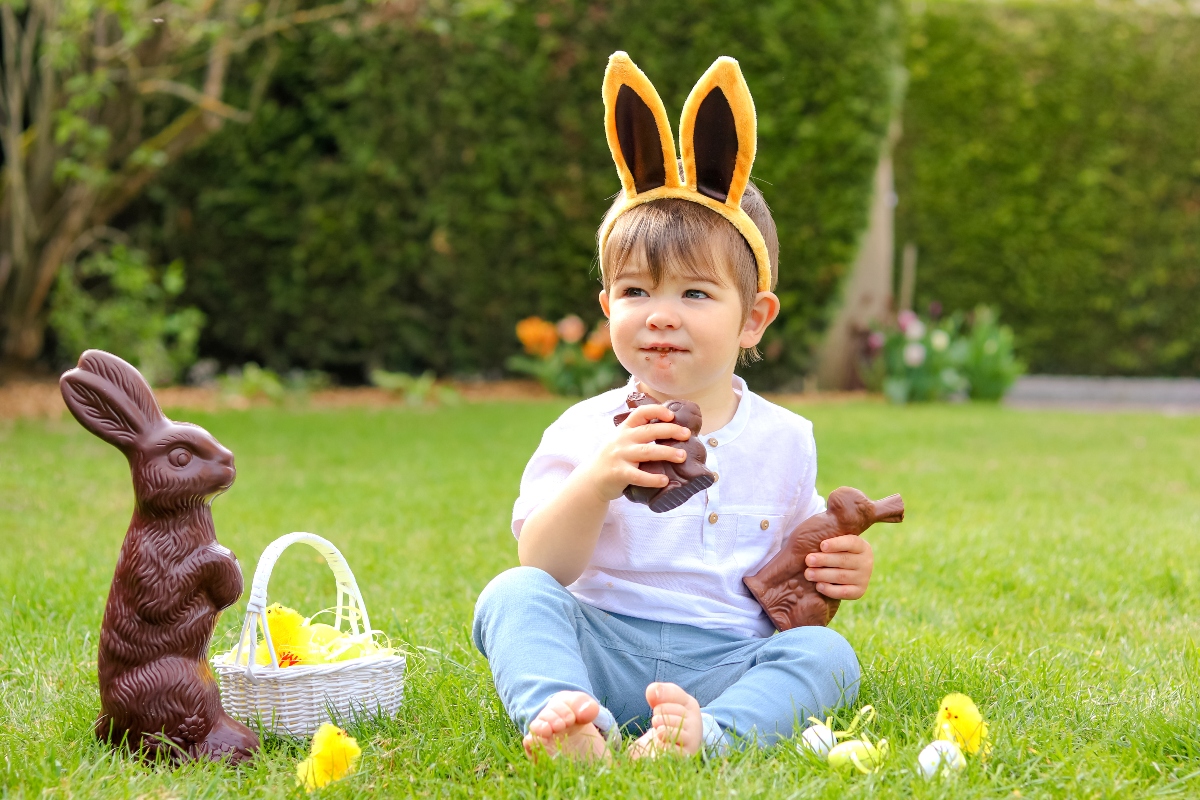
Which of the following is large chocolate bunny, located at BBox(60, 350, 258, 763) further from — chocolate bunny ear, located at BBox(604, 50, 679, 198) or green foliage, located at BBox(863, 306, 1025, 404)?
green foliage, located at BBox(863, 306, 1025, 404)

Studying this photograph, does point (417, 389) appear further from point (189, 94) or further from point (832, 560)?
point (832, 560)

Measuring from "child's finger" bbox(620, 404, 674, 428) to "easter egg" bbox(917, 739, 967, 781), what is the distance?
2.08 ft

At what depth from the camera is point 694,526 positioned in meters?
2.15

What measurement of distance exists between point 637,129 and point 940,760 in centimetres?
115

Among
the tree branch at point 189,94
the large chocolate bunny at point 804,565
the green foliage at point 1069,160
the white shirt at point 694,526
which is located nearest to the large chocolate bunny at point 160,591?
the white shirt at point 694,526

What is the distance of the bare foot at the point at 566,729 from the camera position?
68.4 inches

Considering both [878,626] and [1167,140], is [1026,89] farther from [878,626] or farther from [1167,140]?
[878,626]

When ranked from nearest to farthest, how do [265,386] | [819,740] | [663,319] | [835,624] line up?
[819,740]
[663,319]
[835,624]
[265,386]

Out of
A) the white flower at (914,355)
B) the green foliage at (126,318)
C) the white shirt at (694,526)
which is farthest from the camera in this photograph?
the white flower at (914,355)

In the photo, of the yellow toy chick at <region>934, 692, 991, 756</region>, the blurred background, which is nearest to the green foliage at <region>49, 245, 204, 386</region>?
the blurred background

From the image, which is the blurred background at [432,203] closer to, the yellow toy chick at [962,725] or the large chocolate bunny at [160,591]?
the large chocolate bunny at [160,591]

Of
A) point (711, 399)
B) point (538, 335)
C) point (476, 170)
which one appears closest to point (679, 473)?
point (711, 399)

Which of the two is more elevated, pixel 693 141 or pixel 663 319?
pixel 693 141

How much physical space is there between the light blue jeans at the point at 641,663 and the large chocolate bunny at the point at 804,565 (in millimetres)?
54
